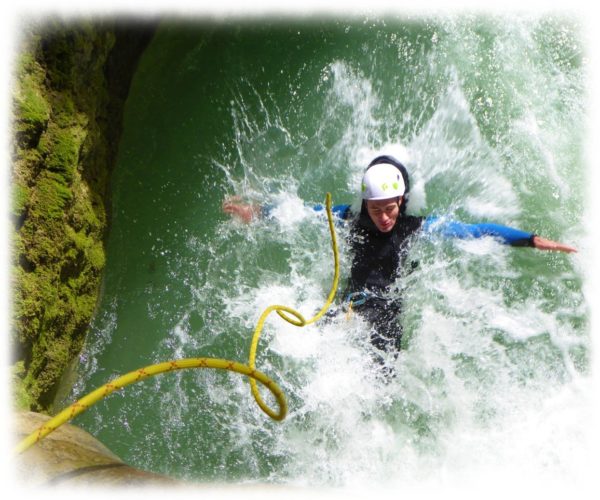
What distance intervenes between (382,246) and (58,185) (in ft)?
5.87

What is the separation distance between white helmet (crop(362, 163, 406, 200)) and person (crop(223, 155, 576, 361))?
0.04 ft

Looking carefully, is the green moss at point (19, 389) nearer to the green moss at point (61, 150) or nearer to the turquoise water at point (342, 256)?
the turquoise water at point (342, 256)

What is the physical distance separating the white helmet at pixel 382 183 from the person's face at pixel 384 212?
0.12 ft

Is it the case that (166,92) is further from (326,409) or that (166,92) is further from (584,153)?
(584,153)

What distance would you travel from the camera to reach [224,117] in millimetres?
3438

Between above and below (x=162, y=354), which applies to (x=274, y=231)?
above

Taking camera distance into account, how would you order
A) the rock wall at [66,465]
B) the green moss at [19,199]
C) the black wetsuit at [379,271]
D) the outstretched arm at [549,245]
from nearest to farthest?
the rock wall at [66,465] → the green moss at [19,199] → the outstretched arm at [549,245] → the black wetsuit at [379,271]

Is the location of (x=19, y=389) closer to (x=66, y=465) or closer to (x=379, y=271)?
(x=66, y=465)

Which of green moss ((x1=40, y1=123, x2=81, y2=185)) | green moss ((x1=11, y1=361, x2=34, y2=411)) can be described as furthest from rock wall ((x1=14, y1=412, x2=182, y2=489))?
Answer: green moss ((x1=40, y1=123, x2=81, y2=185))

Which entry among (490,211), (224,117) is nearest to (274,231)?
(224,117)

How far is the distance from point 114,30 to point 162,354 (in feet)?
6.61

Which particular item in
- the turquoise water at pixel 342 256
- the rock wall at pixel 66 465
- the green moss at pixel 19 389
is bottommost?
the rock wall at pixel 66 465

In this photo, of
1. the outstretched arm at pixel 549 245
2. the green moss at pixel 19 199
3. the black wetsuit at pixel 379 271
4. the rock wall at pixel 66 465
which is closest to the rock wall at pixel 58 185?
the green moss at pixel 19 199

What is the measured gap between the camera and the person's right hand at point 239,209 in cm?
299
